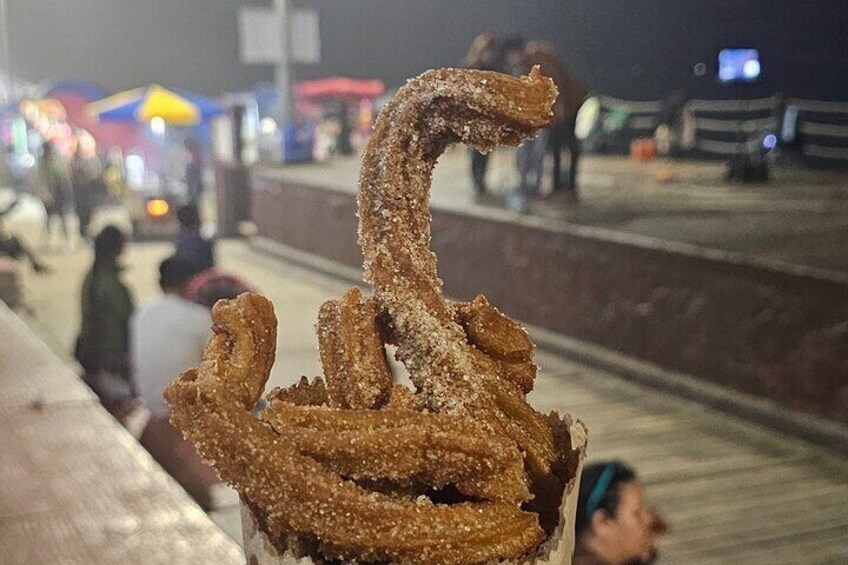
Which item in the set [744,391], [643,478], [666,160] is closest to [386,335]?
[643,478]

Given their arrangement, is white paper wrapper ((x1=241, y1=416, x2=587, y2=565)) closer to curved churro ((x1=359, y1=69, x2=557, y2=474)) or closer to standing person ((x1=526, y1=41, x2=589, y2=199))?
curved churro ((x1=359, y1=69, x2=557, y2=474))

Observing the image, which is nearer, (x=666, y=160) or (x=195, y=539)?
(x=195, y=539)

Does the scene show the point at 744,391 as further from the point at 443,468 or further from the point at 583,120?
the point at 583,120

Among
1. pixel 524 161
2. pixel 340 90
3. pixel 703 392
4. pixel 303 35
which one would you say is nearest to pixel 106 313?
pixel 703 392

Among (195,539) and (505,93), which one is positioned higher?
(505,93)

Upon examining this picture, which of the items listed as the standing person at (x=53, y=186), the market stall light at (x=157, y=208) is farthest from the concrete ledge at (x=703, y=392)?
the standing person at (x=53, y=186)

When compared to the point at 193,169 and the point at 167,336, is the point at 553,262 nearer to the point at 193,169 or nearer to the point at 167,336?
the point at 167,336
